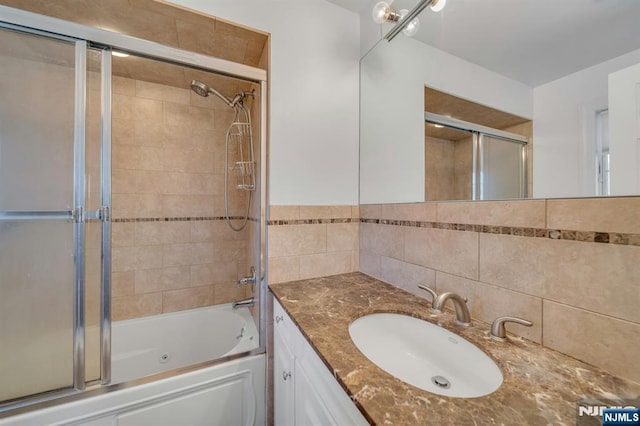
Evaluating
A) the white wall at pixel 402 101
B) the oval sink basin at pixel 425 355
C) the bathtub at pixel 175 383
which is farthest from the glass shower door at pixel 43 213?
the white wall at pixel 402 101

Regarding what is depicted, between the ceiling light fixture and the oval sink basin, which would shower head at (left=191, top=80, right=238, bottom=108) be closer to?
the ceiling light fixture

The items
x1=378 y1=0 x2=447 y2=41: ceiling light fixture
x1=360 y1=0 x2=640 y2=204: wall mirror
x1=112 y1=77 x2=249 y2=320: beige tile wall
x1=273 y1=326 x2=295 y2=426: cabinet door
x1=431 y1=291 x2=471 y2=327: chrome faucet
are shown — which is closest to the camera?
x1=360 y1=0 x2=640 y2=204: wall mirror

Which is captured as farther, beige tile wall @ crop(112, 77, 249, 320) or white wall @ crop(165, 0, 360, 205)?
beige tile wall @ crop(112, 77, 249, 320)

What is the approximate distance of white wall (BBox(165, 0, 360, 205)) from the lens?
4.07ft

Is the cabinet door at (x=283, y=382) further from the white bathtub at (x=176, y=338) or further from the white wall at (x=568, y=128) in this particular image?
the white wall at (x=568, y=128)

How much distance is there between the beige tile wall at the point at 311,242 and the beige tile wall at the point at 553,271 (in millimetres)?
496

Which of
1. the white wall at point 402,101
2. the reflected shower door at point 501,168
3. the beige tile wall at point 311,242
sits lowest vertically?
the beige tile wall at point 311,242

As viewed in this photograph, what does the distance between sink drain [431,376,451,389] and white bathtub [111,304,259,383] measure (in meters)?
1.11

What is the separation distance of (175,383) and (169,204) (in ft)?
4.32

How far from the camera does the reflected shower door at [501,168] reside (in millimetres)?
758

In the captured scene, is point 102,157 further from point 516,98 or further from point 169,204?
point 516,98

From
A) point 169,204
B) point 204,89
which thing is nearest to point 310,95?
point 204,89

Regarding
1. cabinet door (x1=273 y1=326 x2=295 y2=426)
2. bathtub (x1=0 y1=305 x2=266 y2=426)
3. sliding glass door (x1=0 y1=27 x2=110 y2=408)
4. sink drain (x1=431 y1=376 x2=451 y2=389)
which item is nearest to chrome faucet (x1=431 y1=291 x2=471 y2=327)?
sink drain (x1=431 y1=376 x2=451 y2=389)

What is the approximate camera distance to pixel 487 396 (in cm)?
48
